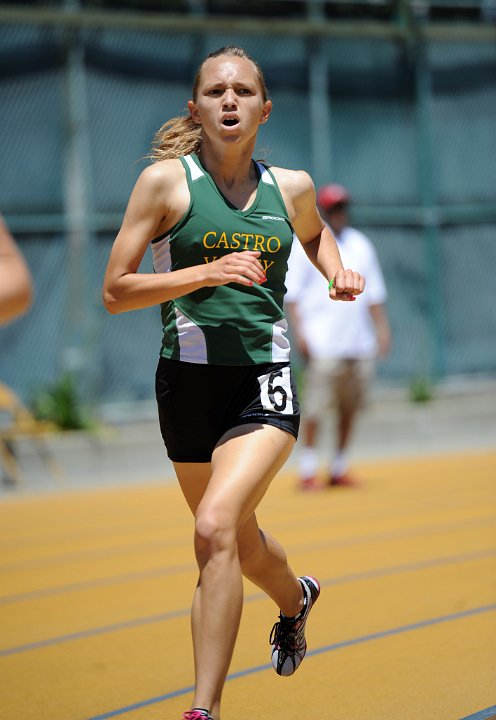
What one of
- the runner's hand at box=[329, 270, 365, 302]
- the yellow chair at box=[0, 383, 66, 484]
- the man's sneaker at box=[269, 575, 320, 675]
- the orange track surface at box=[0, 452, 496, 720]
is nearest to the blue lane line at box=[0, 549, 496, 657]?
the orange track surface at box=[0, 452, 496, 720]

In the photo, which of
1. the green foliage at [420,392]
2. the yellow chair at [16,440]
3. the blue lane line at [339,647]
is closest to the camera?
the blue lane line at [339,647]

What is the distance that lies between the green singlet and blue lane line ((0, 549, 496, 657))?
1973 millimetres

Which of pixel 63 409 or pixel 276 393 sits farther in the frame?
pixel 63 409

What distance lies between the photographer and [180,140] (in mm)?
4480

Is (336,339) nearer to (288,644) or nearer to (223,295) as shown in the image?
(288,644)

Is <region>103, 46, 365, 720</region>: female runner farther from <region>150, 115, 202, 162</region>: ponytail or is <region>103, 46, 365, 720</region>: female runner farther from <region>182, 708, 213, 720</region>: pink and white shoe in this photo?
<region>182, 708, 213, 720</region>: pink and white shoe

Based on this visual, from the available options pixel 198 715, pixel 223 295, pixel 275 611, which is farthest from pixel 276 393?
pixel 275 611

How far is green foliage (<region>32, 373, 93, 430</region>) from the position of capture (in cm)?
1358

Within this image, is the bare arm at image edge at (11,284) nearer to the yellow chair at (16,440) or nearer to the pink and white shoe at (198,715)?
the pink and white shoe at (198,715)

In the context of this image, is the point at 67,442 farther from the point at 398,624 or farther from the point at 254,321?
the point at 254,321

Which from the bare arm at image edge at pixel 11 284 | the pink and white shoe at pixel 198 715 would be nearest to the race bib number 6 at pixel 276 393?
the pink and white shoe at pixel 198 715

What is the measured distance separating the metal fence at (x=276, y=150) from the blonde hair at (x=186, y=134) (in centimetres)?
1021

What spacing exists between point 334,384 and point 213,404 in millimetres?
6962

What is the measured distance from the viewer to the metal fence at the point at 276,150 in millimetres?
14727
